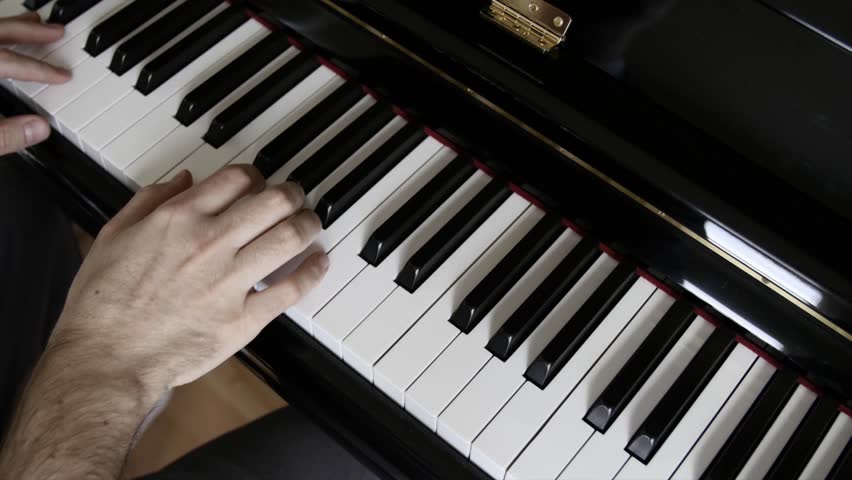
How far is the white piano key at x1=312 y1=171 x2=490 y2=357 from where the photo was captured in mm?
1056

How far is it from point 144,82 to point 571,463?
0.87m

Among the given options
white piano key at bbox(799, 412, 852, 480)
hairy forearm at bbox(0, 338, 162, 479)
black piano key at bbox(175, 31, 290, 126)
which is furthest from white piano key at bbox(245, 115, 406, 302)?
white piano key at bbox(799, 412, 852, 480)

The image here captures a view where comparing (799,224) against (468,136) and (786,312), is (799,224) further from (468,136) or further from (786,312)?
(468,136)

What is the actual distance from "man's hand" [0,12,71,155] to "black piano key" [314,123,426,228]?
1.60 ft

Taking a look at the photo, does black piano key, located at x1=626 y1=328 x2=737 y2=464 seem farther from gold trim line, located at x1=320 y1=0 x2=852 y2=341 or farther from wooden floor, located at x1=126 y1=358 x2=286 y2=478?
wooden floor, located at x1=126 y1=358 x2=286 y2=478

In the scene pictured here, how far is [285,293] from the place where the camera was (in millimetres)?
1035

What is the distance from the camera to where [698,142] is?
3.38 feet

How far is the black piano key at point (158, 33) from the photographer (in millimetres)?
1266

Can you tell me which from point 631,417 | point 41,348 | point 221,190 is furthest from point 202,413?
point 631,417

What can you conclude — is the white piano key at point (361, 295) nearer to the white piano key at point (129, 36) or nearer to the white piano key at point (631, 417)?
the white piano key at point (631, 417)

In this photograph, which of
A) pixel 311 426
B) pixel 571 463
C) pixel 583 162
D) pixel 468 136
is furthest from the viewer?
pixel 311 426

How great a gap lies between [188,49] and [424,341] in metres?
0.64

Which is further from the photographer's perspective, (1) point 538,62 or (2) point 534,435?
(1) point 538,62

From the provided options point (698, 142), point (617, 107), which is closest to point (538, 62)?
point (617, 107)
